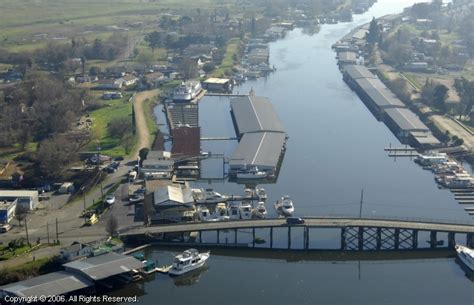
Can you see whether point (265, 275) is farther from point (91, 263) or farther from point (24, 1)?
point (24, 1)

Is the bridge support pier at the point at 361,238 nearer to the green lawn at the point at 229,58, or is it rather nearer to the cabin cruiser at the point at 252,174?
the cabin cruiser at the point at 252,174

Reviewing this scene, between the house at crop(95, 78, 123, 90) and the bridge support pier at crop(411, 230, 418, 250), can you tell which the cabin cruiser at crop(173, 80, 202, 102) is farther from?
the bridge support pier at crop(411, 230, 418, 250)

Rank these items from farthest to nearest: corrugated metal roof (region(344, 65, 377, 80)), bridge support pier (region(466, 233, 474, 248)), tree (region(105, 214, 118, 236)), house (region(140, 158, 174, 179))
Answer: corrugated metal roof (region(344, 65, 377, 80)), house (region(140, 158, 174, 179)), bridge support pier (region(466, 233, 474, 248)), tree (region(105, 214, 118, 236))

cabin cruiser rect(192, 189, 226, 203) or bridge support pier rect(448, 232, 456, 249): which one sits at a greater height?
cabin cruiser rect(192, 189, 226, 203)

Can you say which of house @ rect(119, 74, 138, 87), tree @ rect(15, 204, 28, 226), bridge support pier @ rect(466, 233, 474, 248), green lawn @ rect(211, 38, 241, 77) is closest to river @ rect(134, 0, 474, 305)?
bridge support pier @ rect(466, 233, 474, 248)

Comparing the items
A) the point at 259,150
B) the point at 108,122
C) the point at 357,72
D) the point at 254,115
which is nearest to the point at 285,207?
the point at 259,150

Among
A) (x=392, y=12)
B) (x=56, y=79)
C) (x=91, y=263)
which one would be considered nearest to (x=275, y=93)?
(x=56, y=79)
